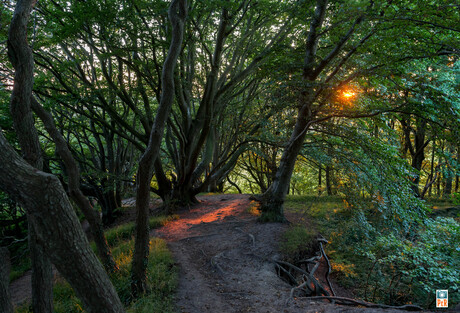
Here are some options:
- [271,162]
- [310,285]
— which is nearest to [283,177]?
[271,162]

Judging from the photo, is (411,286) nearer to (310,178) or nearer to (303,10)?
(303,10)

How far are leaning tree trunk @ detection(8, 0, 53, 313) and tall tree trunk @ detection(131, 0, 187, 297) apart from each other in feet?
4.65

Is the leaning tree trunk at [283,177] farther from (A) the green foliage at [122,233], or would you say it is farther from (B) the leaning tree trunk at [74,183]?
(B) the leaning tree trunk at [74,183]

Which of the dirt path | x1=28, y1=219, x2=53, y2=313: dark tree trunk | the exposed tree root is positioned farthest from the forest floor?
x1=28, y1=219, x2=53, y2=313: dark tree trunk

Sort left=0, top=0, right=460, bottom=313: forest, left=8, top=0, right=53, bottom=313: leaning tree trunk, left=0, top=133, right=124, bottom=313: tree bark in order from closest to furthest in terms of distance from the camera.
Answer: left=0, top=133, right=124, bottom=313: tree bark < left=8, top=0, right=53, bottom=313: leaning tree trunk < left=0, top=0, right=460, bottom=313: forest

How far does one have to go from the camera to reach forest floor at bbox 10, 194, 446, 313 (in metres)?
4.89

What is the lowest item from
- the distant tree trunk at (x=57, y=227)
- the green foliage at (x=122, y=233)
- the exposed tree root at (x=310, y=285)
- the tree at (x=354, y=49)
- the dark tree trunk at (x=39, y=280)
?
the exposed tree root at (x=310, y=285)

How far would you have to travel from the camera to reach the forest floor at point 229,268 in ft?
16.0

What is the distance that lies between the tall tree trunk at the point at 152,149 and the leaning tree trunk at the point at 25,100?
1.42 metres

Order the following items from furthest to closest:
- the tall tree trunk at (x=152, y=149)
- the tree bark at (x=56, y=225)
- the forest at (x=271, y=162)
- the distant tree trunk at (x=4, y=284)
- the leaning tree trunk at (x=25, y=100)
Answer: the tall tree trunk at (x=152, y=149) < the forest at (x=271, y=162) < the leaning tree trunk at (x=25, y=100) < the distant tree trunk at (x=4, y=284) < the tree bark at (x=56, y=225)

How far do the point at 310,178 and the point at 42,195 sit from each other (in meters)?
25.4

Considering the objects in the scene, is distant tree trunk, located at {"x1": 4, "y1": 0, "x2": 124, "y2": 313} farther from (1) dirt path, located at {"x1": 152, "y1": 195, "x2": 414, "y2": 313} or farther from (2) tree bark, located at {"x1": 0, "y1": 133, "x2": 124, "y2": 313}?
(1) dirt path, located at {"x1": 152, "y1": 195, "x2": 414, "y2": 313}

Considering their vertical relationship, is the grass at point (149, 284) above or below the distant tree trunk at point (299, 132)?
below

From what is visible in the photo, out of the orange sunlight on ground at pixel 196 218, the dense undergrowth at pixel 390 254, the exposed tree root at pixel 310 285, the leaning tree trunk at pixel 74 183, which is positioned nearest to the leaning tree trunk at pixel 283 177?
the dense undergrowth at pixel 390 254
